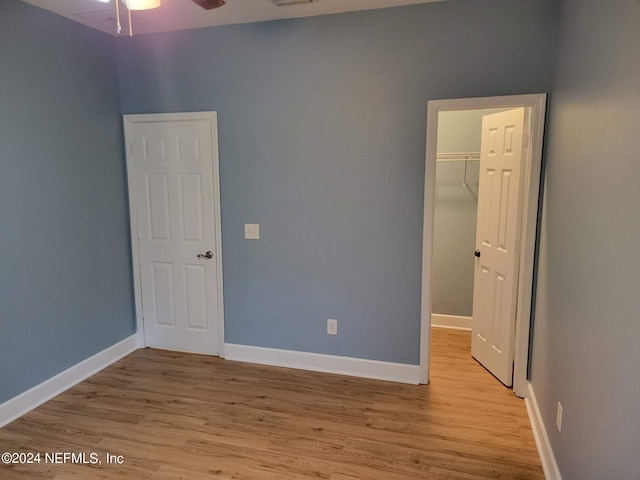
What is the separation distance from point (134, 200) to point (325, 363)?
87.0 inches

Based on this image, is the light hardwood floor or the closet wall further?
the closet wall

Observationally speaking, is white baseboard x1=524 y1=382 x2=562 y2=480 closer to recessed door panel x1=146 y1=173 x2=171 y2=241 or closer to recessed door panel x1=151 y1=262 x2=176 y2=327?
recessed door panel x1=151 y1=262 x2=176 y2=327

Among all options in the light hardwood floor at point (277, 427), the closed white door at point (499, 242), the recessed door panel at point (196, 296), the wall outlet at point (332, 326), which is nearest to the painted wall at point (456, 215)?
the closed white door at point (499, 242)

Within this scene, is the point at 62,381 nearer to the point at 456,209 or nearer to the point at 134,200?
the point at 134,200

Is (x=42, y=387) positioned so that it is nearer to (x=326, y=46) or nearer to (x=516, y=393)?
(x=326, y=46)

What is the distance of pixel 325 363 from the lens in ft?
11.3

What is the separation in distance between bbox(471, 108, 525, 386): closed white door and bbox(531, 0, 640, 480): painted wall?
38 centimetres

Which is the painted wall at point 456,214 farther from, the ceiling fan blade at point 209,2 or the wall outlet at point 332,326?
the ceiling fan blade at point 209,2

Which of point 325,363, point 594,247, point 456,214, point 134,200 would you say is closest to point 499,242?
point 456,214

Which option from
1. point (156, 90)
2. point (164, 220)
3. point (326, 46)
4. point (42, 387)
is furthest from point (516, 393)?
point (156, 90)

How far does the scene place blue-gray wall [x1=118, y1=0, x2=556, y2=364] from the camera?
2828mm

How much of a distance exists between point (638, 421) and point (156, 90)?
3719 millimetres

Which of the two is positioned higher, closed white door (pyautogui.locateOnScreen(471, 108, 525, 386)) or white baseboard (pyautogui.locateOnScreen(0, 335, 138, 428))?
closed white door (pyautogui.locateOnScreen(471, 108, 525, 386))

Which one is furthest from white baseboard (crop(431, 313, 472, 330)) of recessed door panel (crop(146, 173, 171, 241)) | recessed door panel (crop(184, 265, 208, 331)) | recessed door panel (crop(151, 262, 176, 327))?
recessed door panel (crop(146, 173, 171, 241))
